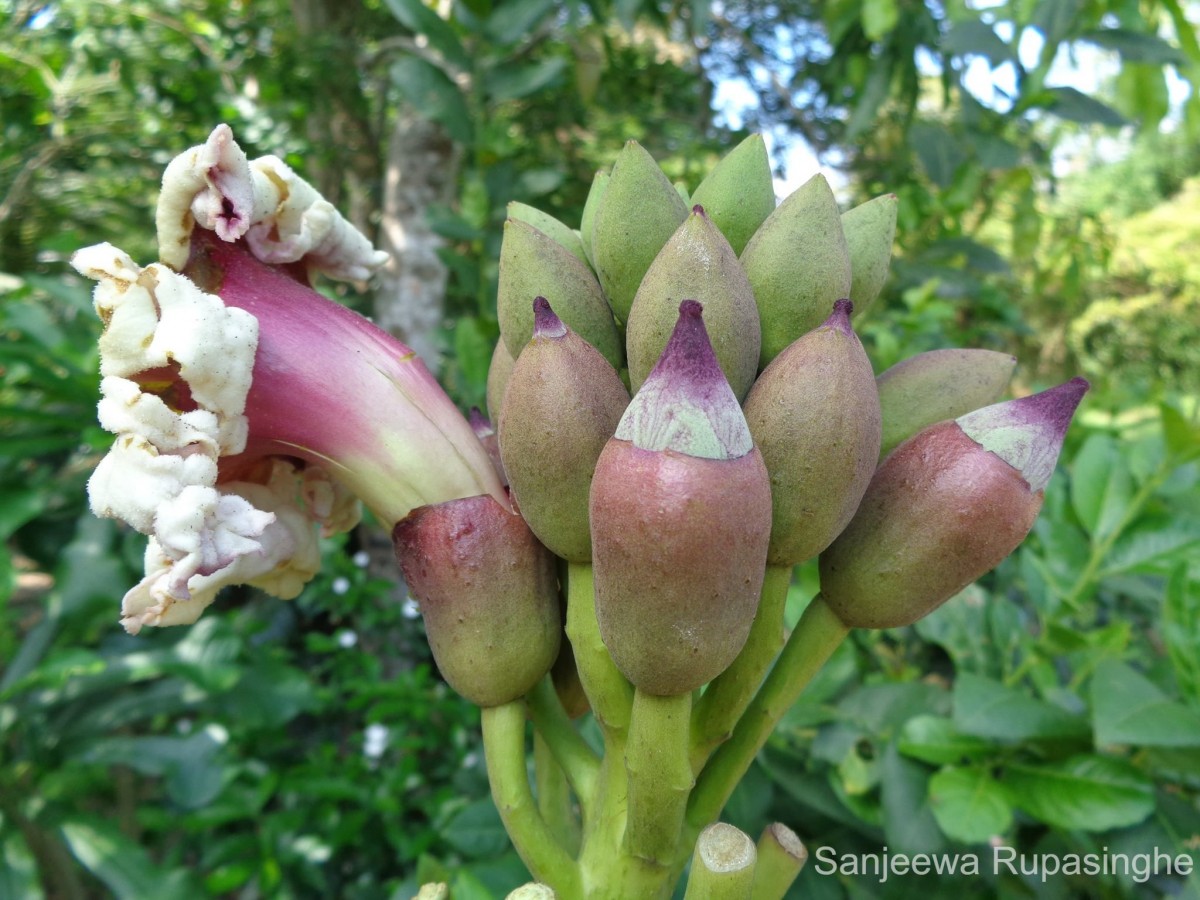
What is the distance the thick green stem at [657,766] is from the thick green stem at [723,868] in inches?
1.0

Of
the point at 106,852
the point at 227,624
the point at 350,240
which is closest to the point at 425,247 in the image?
the point at 227,624

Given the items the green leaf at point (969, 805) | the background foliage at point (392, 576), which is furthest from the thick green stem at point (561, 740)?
the green leaf at point (969, 805)

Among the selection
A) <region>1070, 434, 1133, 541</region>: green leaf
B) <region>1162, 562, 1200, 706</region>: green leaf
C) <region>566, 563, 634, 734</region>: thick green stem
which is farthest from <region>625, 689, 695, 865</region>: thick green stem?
<region>1070, 434, 1133, 541</region>: green leaf

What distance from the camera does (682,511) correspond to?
1.36ft

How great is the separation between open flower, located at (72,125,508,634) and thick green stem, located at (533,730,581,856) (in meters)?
0.22

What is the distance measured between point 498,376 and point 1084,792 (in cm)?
83

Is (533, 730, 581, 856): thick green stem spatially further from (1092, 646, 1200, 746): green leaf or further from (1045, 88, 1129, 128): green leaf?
(1045, 88, 1129, 128): green leaf

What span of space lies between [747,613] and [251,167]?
0.45 metres

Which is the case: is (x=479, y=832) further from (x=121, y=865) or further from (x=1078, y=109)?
(x=1078, y=109)

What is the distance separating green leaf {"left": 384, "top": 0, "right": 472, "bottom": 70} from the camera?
1644 mm

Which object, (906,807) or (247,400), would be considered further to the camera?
(906,807)

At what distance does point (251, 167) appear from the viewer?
1.89 feet

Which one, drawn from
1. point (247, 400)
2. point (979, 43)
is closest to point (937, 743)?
point (247, 400)

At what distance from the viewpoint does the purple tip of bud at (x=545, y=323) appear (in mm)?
483
